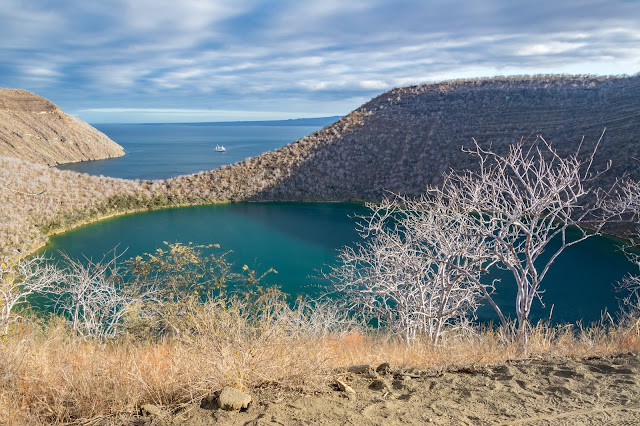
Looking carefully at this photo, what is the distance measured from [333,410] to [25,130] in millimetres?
81394

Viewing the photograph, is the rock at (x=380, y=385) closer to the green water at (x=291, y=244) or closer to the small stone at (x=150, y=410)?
the small stone at (x=150, y=410)

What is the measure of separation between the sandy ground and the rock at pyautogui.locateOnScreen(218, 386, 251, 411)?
6cm

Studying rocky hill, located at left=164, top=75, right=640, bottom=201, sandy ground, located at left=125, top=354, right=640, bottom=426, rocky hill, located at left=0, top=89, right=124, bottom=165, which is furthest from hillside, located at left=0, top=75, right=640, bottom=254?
rocky hill, located at left=0, top=89, right=124, bottom=165

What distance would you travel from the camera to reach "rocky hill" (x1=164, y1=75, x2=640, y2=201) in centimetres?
3791

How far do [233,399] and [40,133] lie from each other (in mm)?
81871

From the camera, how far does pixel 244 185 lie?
131 feet

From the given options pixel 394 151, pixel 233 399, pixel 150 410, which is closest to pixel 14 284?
pixel 150 410

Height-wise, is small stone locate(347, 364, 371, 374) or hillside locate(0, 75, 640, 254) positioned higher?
hillside locate(0, 75, 640, 254)

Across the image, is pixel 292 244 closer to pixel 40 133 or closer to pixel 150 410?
pixel 150 410

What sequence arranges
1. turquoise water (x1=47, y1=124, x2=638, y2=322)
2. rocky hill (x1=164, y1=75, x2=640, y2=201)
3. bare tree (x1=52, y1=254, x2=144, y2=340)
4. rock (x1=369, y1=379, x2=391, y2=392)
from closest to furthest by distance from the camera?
rock (x1=369, y1=379, x2=391, y2=392)
bare tree (x1=52, y1=254, x2=144, y2=340)
turquoise water (x1=47, y1=124, x2=638, y2=322)
rocky hill (x1=164, y1=75, x2=640, y2=201)

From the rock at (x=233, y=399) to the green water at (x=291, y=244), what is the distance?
12.4 metres

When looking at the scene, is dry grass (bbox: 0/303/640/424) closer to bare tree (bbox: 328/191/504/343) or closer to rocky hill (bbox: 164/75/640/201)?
bare tree (bbox: 328/191/504/343)

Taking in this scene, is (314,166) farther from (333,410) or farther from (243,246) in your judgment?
(333,410)

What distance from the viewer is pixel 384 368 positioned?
17.2ft
